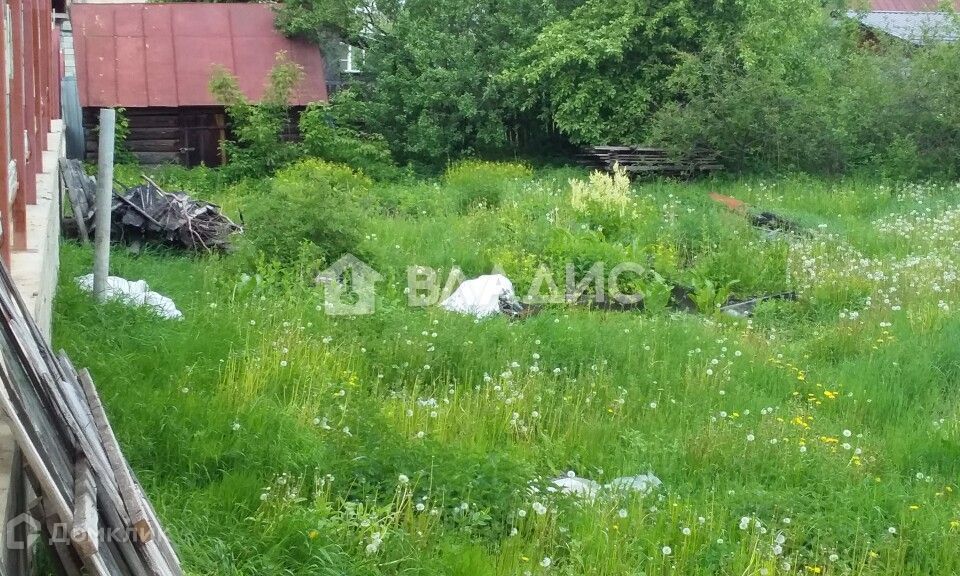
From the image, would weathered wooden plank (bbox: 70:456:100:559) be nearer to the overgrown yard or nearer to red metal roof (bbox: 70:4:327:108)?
the overgrown yard

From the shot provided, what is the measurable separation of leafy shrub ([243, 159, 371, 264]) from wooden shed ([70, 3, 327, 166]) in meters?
9.75

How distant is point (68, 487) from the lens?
318 cm

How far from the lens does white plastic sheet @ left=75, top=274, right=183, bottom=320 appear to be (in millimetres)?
7303

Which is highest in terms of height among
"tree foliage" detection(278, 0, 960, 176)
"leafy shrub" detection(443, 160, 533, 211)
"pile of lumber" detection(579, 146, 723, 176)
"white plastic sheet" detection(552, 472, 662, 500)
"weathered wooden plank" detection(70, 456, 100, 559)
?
"tree foliage" detection(278, 0, 960, 176)

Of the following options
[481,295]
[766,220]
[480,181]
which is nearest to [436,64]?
[480,181]

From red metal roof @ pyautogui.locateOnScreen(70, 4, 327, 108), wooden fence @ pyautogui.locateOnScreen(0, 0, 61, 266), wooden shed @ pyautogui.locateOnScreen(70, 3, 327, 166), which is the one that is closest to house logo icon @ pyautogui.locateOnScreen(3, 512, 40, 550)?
wooden fence @ pyautogui.locateOnScreen(0, 0, 61, 266)

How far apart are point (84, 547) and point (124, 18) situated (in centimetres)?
1894

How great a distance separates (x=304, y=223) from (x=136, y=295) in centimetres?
205

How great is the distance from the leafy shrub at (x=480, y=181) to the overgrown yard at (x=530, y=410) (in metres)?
3.40

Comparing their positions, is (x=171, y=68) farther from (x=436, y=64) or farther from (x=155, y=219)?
(x=155, y=219)

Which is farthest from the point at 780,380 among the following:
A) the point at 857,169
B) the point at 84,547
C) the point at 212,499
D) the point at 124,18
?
the point at 124,18

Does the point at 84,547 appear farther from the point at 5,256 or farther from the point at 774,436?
the point at 774,436

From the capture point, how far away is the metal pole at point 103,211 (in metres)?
7.40

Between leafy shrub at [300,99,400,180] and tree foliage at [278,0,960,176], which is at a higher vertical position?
tree foliage at [278,0,960,176]
